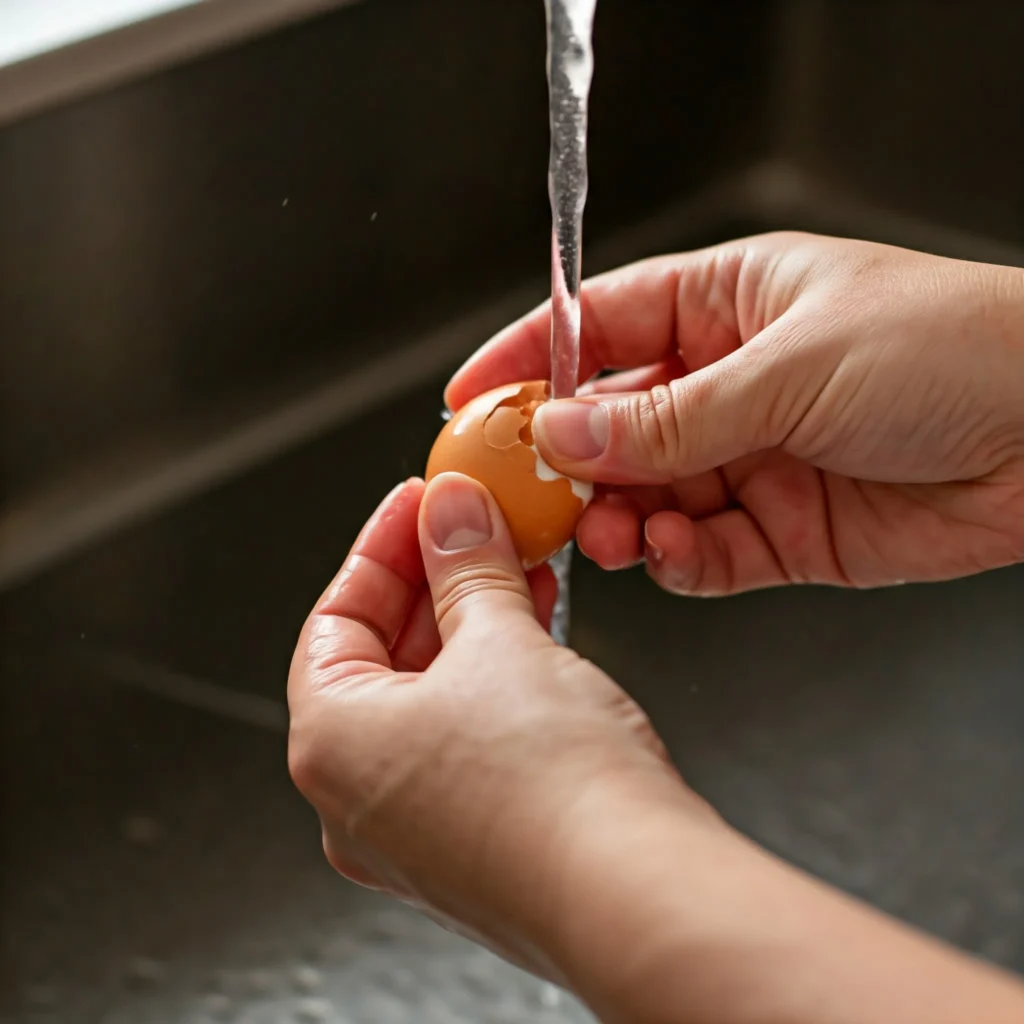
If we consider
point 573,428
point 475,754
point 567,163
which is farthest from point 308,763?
point 567,163

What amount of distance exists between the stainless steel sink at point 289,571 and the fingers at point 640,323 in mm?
253

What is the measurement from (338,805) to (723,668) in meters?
0.54

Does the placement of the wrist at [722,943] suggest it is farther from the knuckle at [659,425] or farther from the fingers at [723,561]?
the fingers at [723,561]

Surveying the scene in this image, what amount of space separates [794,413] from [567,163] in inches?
6.4

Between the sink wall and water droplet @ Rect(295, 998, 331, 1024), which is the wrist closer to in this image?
water droplet @ Rect(295, 998, 331, 1024)

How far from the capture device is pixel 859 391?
64 centimetres

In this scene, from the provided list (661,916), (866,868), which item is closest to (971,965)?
(661,916)

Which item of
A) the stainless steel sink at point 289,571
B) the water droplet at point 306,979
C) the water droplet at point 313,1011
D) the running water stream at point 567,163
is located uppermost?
the running water stream at point 567,163

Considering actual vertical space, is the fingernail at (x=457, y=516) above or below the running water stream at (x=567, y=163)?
below

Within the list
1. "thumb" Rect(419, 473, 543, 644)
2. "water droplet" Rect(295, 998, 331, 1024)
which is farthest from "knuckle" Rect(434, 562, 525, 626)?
"water droplet" Rect(295, 998, 331, 1024)

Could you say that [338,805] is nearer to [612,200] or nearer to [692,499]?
[692,499]

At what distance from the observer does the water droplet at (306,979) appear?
0.84 metres

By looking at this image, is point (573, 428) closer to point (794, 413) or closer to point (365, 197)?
point (794, 413)

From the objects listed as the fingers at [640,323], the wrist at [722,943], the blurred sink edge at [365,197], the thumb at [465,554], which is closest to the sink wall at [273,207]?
the blurred sink edge at [365,197]
